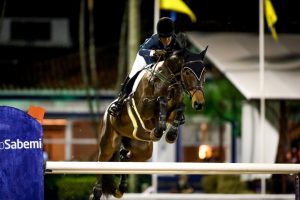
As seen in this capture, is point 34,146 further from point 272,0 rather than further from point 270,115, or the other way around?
point 272,0

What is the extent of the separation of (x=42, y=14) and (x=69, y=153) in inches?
191

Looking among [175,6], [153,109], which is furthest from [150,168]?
[175,6]

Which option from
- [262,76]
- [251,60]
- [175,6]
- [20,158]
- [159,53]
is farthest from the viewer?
[251,60]

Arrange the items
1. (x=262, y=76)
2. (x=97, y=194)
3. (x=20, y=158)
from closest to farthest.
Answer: (x=20, y=158) → (x=97, y=194) → (x=262, y=76)

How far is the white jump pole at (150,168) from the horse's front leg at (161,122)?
10.0 inches

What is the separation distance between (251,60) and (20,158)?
7151mm

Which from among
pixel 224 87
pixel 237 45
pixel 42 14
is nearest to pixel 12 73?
pixel 42 14

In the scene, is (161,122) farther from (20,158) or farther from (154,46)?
(20,158)

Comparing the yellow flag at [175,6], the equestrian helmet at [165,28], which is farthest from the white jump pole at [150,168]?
the yellow flag at [175,6]

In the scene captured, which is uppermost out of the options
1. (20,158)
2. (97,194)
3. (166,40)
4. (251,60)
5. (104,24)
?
(166,40)

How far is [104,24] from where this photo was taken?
22.1m

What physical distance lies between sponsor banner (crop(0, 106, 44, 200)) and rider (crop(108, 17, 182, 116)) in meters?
1.17

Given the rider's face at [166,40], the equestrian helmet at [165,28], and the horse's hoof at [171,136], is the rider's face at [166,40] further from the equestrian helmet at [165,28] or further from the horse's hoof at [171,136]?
the horse's hoof at [171,136]

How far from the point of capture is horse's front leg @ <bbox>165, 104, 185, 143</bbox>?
20.6ft
